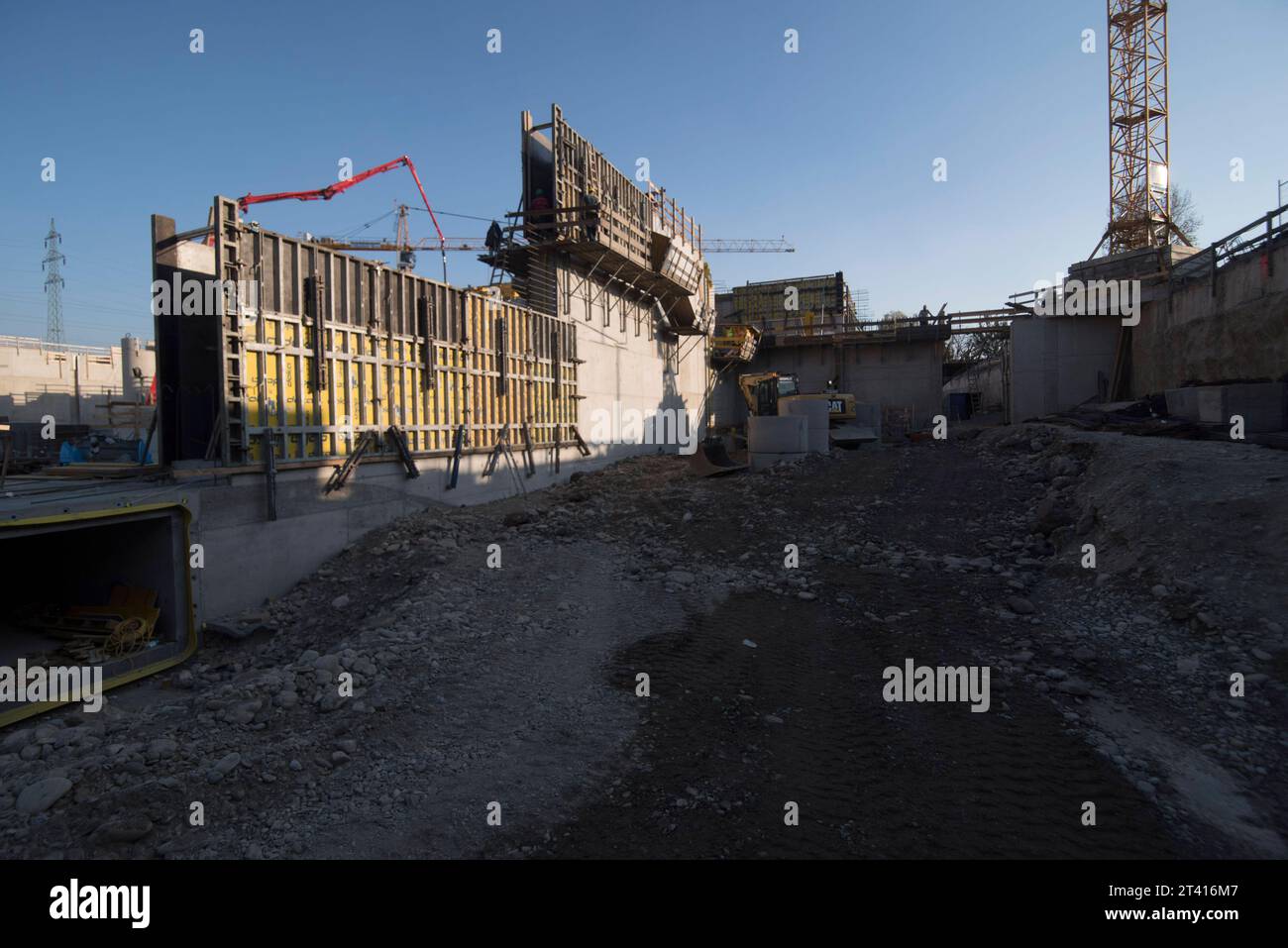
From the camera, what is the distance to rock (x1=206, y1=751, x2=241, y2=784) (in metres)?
4.33

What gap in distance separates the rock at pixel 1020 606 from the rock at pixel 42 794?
8109 millimetres

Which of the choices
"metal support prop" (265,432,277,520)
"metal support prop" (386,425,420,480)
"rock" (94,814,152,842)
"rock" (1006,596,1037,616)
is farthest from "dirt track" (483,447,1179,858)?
"metal support prop" (386,425,420,480)

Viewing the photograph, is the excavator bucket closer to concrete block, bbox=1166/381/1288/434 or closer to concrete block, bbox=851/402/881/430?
concrete block, bbox=851/402/881/430

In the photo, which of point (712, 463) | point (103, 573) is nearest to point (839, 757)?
point (103, 573)

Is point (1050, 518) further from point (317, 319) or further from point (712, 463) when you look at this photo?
point (317, 319)

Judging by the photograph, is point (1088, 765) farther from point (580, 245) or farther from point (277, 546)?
point (580, 245)

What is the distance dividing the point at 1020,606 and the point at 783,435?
430 inches

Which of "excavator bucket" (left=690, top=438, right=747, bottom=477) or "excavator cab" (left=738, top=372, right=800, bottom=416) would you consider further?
"excavator cab" (left=738, top=372, right=800, bottom=416)

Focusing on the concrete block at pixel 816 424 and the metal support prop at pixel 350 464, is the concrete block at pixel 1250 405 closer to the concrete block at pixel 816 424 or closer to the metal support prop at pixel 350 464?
the concrete block at pixel 816 424

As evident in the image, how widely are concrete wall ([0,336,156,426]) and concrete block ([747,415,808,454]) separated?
24.9 m

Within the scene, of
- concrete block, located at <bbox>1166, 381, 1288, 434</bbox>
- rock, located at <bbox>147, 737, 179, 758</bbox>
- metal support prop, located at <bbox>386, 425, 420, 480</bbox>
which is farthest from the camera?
concrete block, located at <bbox>1166, 381, 1288, 434</bbox>

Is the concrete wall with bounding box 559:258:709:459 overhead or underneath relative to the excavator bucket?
overhead

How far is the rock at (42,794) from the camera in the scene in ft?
13.5

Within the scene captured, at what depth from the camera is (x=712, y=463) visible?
1748 centimetres
